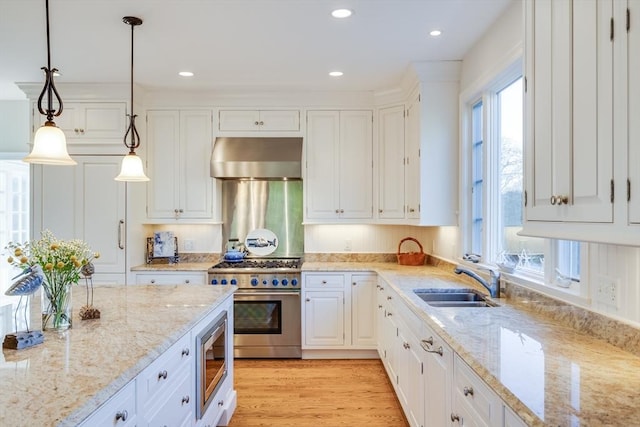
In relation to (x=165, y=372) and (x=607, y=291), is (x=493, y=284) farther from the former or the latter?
(x=165, y=372)

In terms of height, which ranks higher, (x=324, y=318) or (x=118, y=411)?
(x=118, y=411)

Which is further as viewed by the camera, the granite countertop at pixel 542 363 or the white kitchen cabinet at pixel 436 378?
the white kitchen cabinet at pixel 436 378

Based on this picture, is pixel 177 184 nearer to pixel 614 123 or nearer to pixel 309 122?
pixel 309 122

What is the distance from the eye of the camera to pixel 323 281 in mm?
3975

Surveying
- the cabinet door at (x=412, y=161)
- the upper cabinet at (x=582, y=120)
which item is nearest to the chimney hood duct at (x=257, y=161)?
the cabinet door at (x=412, y=161)

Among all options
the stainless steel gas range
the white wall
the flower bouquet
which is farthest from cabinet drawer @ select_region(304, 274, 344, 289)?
the white wall

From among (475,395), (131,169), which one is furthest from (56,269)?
(475,395)

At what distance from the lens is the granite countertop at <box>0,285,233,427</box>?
41.9 inches

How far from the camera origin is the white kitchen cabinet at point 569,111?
4.04 ft

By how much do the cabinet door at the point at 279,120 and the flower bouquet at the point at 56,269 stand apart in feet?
8.89

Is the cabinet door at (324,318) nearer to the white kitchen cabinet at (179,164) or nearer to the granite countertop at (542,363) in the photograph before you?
the white kitchen cabinet at (179,164)

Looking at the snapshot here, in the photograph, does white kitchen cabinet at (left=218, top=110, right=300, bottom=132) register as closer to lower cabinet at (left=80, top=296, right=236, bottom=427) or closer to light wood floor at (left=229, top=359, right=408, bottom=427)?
lower cabinet at (left=80, top=296, right=236, bottom=427)

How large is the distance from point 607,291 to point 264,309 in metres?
2.97

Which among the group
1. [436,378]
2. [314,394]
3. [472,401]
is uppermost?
[472,401]
